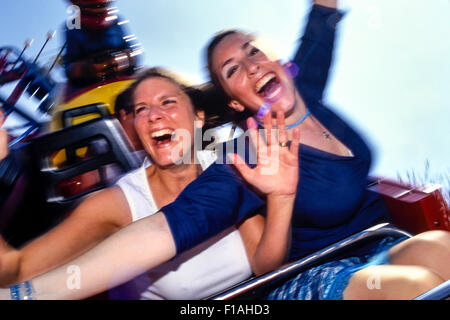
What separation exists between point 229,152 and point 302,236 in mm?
265

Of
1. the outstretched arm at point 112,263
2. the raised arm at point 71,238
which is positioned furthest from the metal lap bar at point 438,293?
the raised arm at point 71,238

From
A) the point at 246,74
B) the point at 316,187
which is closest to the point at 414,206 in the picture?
the point at 316,187

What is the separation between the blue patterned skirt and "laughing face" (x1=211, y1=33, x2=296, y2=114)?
1.24 feet

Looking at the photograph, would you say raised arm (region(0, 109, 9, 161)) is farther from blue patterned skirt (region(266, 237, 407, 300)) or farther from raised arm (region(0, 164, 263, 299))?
blue patterned skirt (region(266, 237, 407, 300))

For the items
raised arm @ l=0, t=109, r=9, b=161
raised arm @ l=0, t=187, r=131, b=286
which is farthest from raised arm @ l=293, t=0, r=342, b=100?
raised arm @ l=0, t=109, r=9, b=161

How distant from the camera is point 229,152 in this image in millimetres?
881

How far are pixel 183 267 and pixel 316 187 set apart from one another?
1.17 ft

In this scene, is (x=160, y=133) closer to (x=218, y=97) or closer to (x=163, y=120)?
(x=163, y=120)

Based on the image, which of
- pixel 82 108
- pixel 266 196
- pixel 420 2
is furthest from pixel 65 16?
pixel 420 2

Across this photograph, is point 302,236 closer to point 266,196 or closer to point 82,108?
point 266,196

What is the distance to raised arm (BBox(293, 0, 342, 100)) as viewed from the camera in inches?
37.0

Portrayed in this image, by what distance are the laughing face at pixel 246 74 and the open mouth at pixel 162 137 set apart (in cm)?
16

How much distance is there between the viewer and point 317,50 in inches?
37.7

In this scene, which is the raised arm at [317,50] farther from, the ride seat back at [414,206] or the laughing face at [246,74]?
the ride seat back at [414,206]
